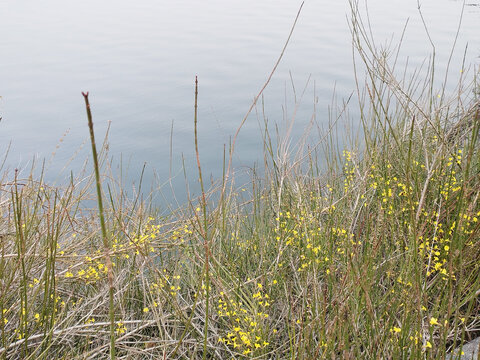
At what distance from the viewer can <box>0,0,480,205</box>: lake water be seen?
874cm

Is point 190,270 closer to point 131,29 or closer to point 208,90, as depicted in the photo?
point 208,90

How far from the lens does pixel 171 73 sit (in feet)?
41.4

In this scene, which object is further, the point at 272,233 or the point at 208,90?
the point at 208,90

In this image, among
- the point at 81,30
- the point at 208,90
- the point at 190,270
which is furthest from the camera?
the point at 81,30

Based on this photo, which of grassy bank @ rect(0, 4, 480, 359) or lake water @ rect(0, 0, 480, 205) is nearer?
grassy bank @ rect(0, 4, 480, 359)

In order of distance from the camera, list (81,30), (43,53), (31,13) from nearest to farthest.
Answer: (43,53)
(81,30)
(31,13)

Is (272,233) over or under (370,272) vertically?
under

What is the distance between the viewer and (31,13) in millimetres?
22547

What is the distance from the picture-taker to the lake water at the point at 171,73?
8.74 metres

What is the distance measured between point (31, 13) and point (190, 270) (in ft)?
76.0

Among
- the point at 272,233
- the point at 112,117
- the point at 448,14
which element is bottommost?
the point at 112,117

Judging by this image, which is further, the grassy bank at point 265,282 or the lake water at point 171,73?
the lake water at point 171,73

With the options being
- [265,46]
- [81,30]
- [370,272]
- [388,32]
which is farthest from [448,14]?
[370,272]

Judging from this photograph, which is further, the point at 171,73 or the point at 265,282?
the point at 171,73
